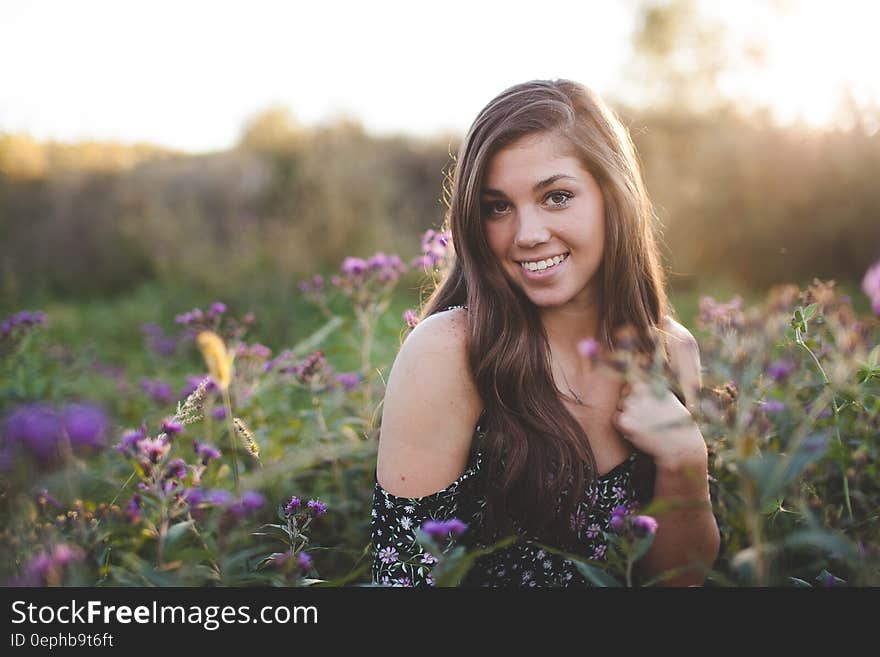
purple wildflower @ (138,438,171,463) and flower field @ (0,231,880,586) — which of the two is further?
purple wildflower @ (138,438,171,463)

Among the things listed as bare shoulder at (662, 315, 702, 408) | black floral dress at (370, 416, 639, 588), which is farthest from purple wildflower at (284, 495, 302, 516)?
bare shoulder at (662, 315, 702, 408)

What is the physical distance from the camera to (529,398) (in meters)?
1.68

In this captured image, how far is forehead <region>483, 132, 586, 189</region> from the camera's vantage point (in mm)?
1639

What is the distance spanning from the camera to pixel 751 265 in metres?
8.21

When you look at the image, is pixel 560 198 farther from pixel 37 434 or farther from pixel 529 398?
pixel 37 434

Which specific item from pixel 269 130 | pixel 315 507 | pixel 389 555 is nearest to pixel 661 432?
pixel 389 555

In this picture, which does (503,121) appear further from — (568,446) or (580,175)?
(568,446)

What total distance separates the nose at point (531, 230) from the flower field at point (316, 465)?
1.36 ft

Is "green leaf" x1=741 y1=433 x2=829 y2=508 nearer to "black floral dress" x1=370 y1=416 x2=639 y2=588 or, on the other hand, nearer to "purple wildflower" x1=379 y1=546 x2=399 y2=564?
"black floral dress" x1=370 y1=416 x2=639 y2=588

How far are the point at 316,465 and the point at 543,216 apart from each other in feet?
4.00

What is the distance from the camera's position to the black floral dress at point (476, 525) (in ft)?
5.13

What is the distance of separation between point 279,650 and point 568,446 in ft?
2.95

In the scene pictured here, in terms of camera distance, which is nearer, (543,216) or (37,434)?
(37,434)

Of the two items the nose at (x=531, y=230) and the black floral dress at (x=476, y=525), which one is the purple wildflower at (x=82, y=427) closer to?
A: the black floral dress at (x=476, y=525)
